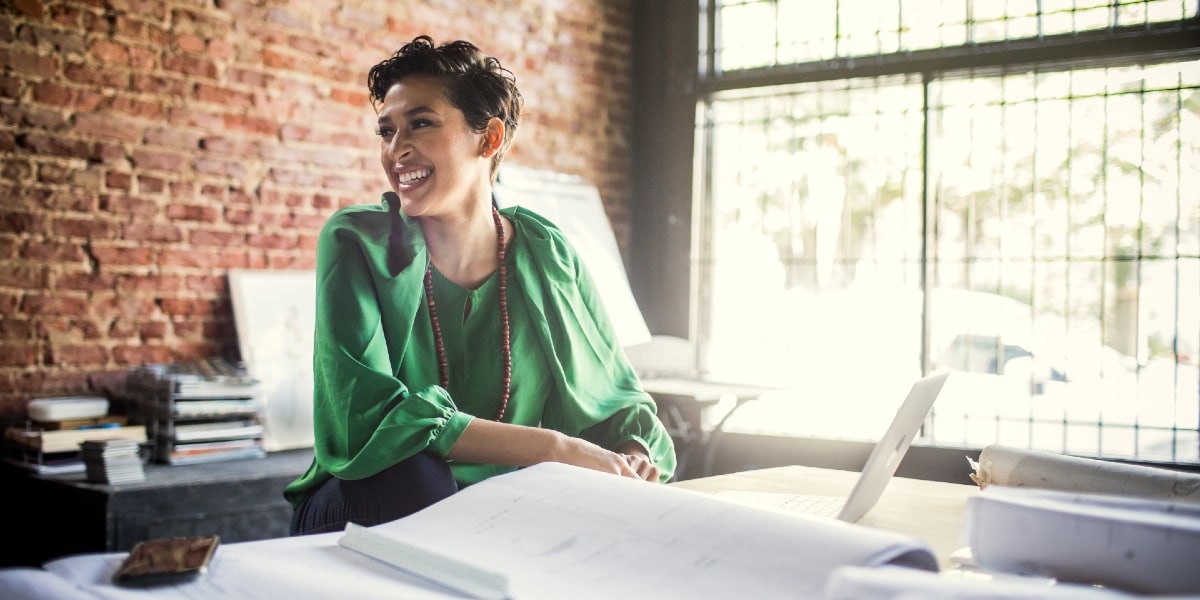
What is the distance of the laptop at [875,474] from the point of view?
50.9 inches

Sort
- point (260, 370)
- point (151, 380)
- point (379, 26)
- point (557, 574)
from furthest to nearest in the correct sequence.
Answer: point (379, 26), point (260, 370), point (151, 380), point (557, 574)

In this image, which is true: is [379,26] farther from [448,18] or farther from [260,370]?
[260,370]

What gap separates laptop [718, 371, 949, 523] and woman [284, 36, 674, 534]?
316 mm

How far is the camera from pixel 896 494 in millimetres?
1662

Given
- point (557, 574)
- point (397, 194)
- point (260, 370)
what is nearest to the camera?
point (557, 574)

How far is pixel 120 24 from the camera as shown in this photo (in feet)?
10.4

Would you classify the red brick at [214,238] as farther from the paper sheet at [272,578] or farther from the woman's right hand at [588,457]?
the paper sheet at [272,578]

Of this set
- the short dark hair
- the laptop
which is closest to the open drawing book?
the laptop

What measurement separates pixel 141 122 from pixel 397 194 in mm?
1579

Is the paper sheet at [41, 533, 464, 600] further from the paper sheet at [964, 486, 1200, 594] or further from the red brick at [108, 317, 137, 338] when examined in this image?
the red brick at [108, 317, 137, 338]

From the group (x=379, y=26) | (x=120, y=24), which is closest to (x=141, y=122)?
(x=120, y=24)

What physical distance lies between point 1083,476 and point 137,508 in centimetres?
233

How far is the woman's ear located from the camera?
7.12ft

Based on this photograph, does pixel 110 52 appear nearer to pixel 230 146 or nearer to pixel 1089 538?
pixel 230 146
